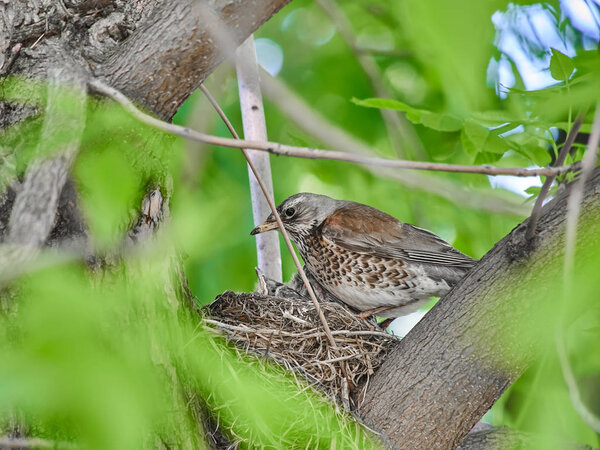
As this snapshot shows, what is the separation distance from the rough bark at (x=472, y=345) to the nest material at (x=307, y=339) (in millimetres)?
155

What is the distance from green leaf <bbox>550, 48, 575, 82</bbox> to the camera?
5.52 ft

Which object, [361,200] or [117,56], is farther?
[361,200]

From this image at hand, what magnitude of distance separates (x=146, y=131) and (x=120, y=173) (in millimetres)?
561

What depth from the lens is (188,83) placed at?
199 cm

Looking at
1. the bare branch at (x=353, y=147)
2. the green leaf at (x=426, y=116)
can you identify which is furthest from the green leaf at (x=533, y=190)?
the bare branch at (x=353, y=147)

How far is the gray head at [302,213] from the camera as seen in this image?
393 centimetres

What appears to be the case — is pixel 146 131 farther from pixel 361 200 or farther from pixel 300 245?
pixel 361 200

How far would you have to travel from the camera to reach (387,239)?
3.74m

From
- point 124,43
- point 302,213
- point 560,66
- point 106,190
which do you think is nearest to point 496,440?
point 302,213

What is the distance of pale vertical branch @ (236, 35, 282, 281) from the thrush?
17 centimetres

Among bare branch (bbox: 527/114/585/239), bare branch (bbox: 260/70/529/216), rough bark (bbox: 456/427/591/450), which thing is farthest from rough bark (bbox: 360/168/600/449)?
rough bark (bbox: 456/427/591/450)

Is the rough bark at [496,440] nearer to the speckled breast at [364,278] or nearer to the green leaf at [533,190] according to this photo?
the speckled breast at [364,278]

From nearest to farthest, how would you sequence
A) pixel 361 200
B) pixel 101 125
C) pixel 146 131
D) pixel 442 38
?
pixel 442 38 → pixel 101 125 → pixel 146 131 → pixel 361 200

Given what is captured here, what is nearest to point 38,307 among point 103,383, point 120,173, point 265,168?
point 103,383
